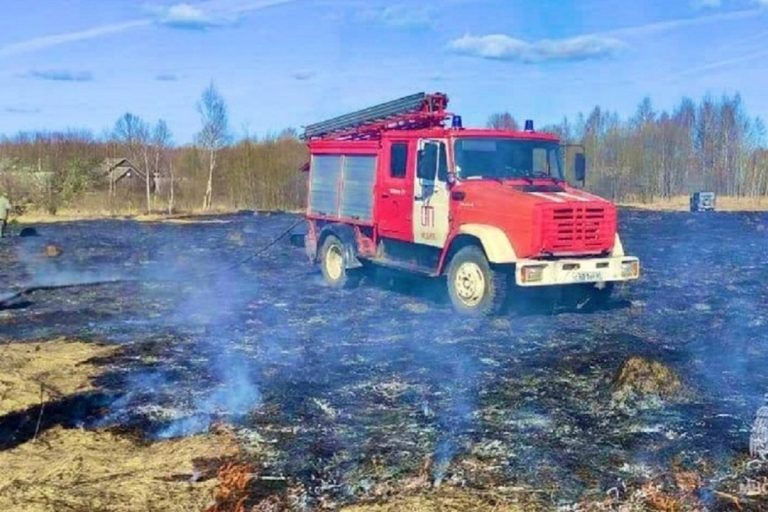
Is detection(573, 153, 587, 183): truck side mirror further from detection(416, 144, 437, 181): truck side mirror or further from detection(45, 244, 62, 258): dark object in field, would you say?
detection(45, 244, 62, 258): dark object in field

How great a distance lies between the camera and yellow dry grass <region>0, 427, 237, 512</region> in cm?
465

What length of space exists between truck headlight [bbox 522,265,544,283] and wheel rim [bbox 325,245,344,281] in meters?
4.34

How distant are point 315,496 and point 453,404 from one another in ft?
7.13

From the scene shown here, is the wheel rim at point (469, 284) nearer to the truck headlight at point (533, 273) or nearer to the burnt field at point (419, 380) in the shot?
the burnt field at point (419, 380)

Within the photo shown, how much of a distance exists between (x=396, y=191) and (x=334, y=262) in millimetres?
2342

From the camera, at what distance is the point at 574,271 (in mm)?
10367

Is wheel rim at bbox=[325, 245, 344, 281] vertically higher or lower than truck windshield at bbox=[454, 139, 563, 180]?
lower

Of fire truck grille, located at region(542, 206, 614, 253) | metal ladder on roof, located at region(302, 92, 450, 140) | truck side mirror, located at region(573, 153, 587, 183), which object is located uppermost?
metal ladder on roof, located at region(302, 92, 450, 140)

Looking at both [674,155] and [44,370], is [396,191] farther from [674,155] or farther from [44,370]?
[674,155]

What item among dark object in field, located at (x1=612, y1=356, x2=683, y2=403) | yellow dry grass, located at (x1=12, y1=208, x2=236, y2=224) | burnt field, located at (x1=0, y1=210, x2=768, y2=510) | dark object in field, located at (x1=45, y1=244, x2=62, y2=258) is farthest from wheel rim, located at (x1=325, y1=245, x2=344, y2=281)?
yellow dry grass, located at (x1=12, y1=208, x2=236, y2=224)

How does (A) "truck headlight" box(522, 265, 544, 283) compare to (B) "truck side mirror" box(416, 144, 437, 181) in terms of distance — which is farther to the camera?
(B) "truck side mirror" box(416, 144, 437, 181)

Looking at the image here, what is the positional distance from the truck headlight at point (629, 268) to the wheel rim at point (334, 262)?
480 cm

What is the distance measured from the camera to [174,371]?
7.81m

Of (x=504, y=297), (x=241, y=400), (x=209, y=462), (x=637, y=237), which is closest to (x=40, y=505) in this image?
(x=209, y=462)
